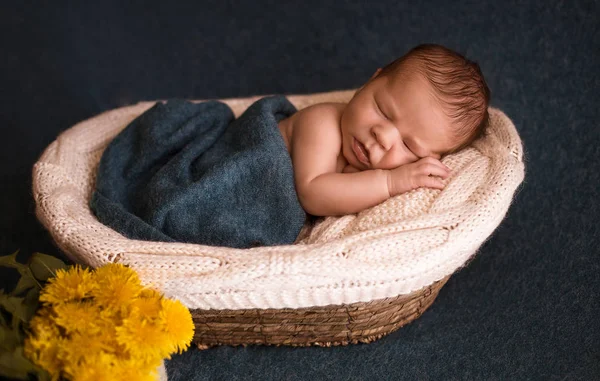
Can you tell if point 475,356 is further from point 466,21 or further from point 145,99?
point 145,99

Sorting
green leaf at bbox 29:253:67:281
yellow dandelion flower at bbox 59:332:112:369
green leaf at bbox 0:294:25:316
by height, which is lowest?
yellow dandelion flower at bbox 59:332:112:369

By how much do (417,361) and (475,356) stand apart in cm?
12

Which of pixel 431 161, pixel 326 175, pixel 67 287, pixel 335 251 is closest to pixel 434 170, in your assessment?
pixel 431 161

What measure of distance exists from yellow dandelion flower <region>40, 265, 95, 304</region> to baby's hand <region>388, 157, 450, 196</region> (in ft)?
2.21

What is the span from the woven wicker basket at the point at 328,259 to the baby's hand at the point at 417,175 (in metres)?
0.02

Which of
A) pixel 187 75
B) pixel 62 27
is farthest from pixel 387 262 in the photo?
pixel 62 27

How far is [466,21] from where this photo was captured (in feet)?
6.31

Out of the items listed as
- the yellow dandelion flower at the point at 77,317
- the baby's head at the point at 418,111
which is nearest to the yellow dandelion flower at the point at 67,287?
the yellow dandelion flower at the point at 77,317

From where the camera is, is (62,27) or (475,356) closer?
(475,356)

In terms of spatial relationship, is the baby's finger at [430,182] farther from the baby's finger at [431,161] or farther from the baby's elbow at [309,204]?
the baby's elbow at [309,204]

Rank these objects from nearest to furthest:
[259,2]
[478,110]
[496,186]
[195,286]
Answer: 1. [195,286]
2. [496,186]
3. [478,110]
4. [259,2]

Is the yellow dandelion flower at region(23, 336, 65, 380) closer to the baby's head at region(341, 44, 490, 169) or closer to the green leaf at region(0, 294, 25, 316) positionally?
the green leaf at region(0, 294, 25, 316)

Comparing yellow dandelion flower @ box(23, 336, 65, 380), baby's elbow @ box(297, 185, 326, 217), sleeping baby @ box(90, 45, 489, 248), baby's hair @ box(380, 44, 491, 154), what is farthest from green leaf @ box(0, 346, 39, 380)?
baby's hair @ box(380, 44, 491, 154)

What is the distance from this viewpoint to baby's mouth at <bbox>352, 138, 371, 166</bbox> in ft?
4.69
